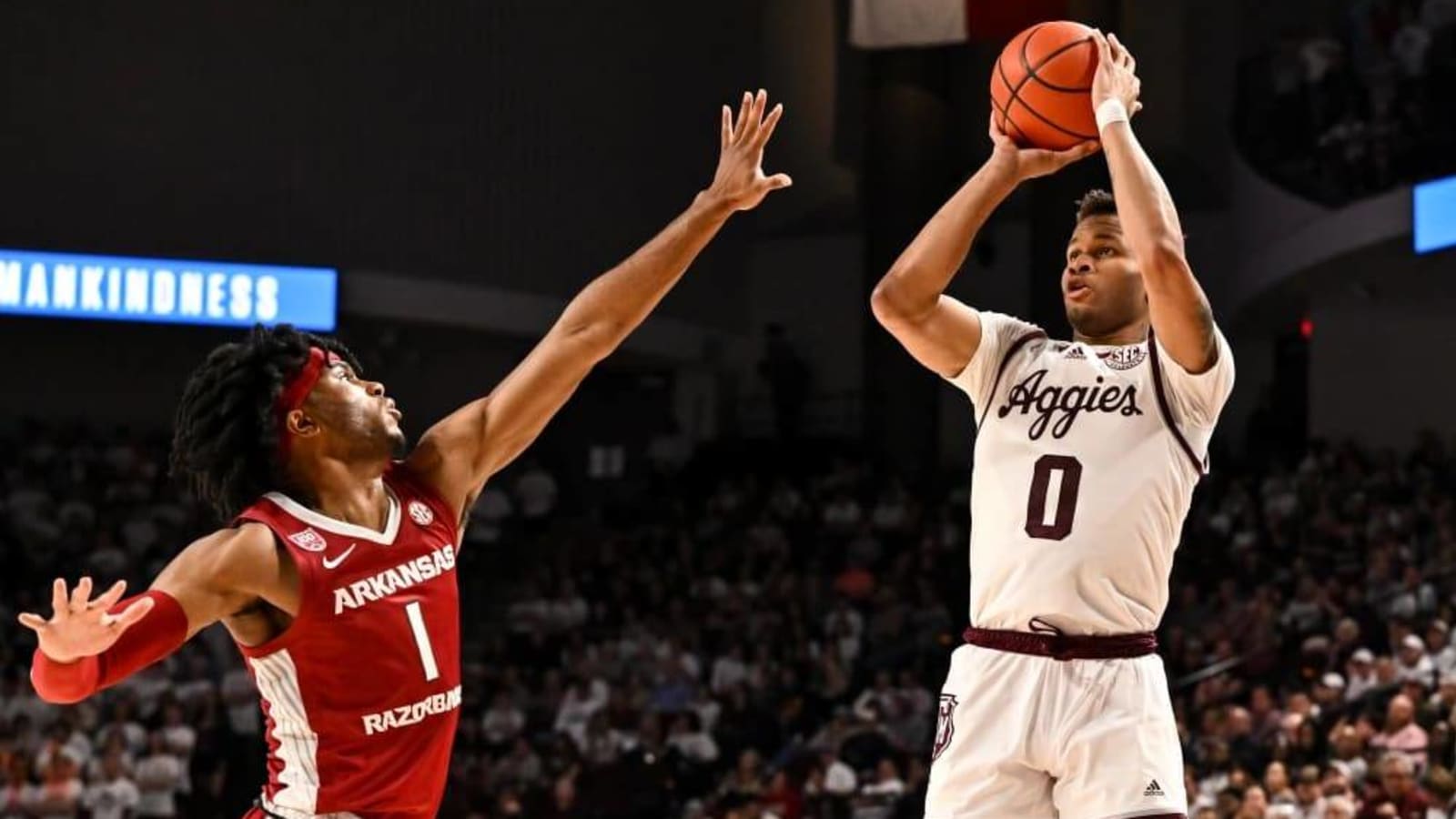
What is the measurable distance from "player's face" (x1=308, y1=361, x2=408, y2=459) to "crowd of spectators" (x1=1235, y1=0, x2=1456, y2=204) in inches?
520

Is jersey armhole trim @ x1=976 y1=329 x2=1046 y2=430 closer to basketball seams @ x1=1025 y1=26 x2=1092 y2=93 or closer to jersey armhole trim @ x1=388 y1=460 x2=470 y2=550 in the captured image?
basketball seams @ x1=1025 y1=26 x2=1092 y2=93

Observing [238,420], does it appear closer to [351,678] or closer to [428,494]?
[428,494]

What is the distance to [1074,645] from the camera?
425 cm

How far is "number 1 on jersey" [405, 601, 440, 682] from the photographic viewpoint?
3.90 m

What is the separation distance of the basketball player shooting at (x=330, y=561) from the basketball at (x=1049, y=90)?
4.00 feet

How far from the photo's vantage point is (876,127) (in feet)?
71.7

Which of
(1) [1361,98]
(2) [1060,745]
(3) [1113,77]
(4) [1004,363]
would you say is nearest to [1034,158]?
(3) [1113,77]

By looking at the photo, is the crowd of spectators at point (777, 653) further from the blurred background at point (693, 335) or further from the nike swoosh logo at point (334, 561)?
the nike swoosh logo at point (334, 561)

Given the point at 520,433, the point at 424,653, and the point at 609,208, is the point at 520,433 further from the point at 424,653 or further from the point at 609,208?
the point at 609,208

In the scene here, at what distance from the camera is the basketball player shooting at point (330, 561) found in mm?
3768

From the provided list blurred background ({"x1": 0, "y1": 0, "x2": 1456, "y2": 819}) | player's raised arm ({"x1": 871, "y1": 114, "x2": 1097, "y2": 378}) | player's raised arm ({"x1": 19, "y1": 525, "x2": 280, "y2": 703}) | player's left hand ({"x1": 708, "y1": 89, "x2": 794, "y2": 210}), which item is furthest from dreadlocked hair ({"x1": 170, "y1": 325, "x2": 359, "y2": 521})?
blurred background ({"x1": 0, "y1": 0, "x2": 1456, "y2": 819})

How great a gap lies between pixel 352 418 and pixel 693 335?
1965 cm

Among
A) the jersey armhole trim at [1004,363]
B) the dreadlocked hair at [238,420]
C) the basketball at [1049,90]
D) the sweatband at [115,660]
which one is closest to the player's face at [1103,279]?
the jersey armhole trim at [1004,363]

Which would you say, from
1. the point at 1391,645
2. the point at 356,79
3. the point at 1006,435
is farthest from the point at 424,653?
the point at 356,79
